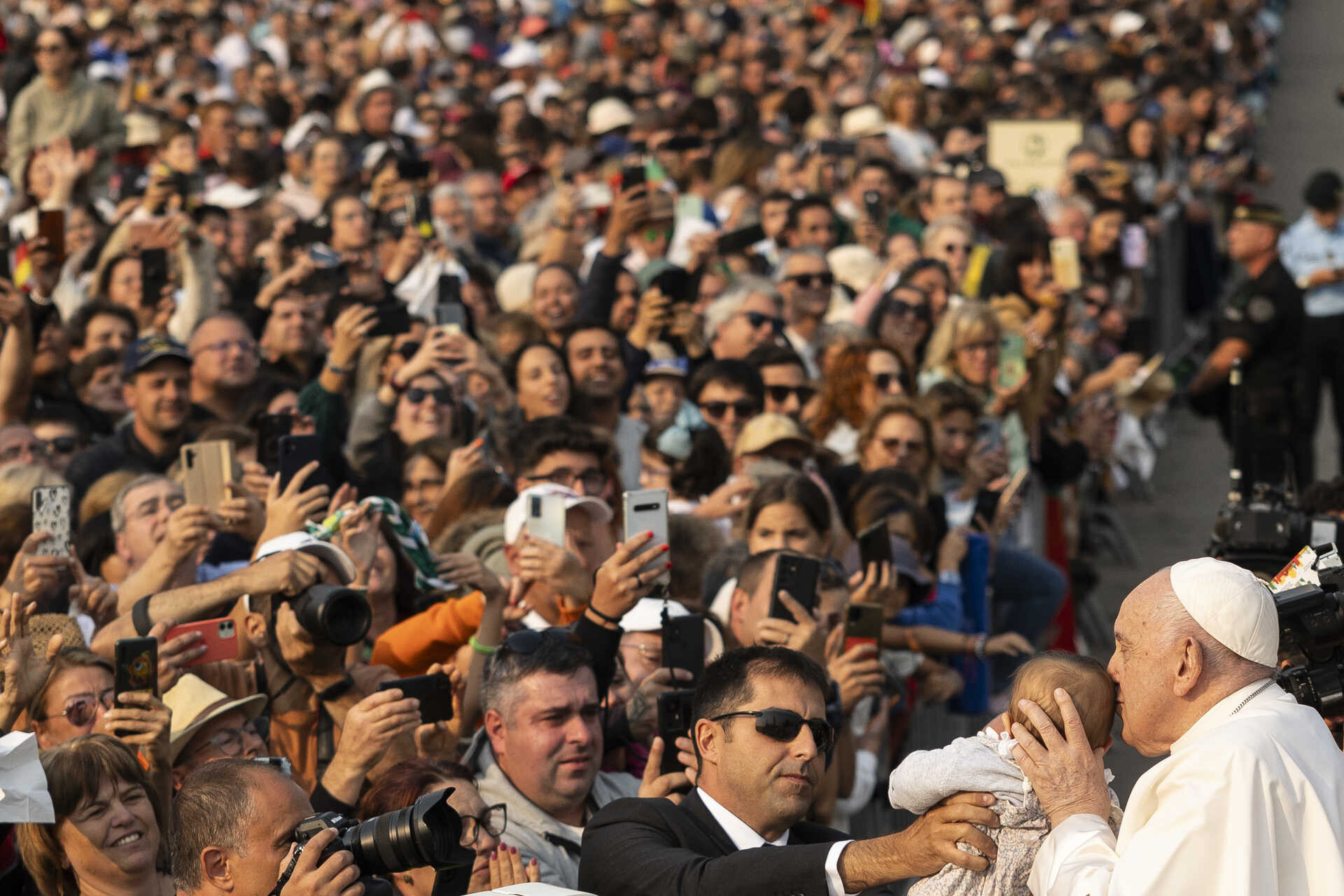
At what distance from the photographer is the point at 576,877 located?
15.5 ft

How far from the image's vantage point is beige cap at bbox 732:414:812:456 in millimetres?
7844

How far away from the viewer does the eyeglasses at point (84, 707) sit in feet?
16.4

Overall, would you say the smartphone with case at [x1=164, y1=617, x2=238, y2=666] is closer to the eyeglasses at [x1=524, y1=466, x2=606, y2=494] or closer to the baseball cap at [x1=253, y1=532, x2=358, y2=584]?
the baseball cap at [x1=253, y1=532, x2=358, y2=584]

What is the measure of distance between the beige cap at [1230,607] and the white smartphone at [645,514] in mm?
1936

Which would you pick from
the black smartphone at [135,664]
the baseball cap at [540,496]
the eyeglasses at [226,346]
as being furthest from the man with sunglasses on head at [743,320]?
the black smartphone at [135,664]

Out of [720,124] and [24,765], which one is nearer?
[24,765]

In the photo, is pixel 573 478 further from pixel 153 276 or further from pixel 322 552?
pixel 153 276

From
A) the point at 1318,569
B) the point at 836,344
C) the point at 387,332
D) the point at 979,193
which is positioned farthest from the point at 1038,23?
the point at 1318,569

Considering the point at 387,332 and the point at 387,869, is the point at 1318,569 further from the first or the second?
the point at 387,332

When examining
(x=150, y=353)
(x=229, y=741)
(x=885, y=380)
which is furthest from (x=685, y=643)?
(x=885, y=380)

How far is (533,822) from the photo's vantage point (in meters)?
4.84

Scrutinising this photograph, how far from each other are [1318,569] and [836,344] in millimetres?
5237

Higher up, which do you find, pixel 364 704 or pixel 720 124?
pixel 364 704

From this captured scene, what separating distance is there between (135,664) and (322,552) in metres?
0.79
